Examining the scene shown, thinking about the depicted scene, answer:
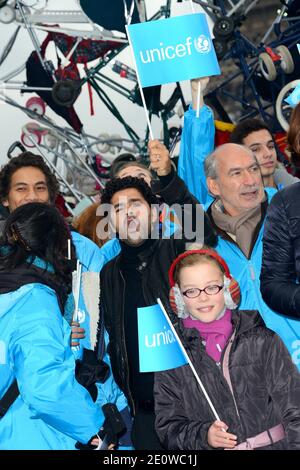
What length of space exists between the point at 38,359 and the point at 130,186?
1.20 m

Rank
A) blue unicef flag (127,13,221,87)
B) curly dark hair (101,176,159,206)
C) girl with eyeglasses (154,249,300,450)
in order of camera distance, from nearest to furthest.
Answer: girl with eyeglasses (154,249,300,450)
curly dark hair (101,176,159,206)
blue unicef flag (127,13,221,87)

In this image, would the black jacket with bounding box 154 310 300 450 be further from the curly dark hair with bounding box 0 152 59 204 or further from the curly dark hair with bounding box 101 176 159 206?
the curly dark hair with bounding box 0 152 59 204

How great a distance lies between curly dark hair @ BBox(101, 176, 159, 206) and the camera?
13.0 ft

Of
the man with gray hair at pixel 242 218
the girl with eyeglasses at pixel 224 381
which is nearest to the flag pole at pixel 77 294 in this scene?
the girl with eyeglasses at pixel 224 381

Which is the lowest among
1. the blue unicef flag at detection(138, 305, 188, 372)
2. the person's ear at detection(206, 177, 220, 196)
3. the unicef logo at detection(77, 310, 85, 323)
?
the blue unicef flag at detection(138, 305, 188, 372)

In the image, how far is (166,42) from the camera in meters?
4.10

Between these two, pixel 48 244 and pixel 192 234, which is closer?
pixel 48 244

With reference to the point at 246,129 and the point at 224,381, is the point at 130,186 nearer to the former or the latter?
the point at 246,129

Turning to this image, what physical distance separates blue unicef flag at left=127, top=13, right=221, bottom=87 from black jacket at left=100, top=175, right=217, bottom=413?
612 millimetres

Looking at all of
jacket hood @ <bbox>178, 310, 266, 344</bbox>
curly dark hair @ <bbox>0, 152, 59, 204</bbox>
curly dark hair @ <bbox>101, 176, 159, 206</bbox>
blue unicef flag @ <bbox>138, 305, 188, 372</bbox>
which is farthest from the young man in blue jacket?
jacket hood @ <bbox>178, 310, 266, 344</bbox>

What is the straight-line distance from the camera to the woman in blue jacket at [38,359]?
305 cm

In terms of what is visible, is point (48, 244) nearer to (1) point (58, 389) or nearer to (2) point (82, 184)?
(1) point (58, 389)
